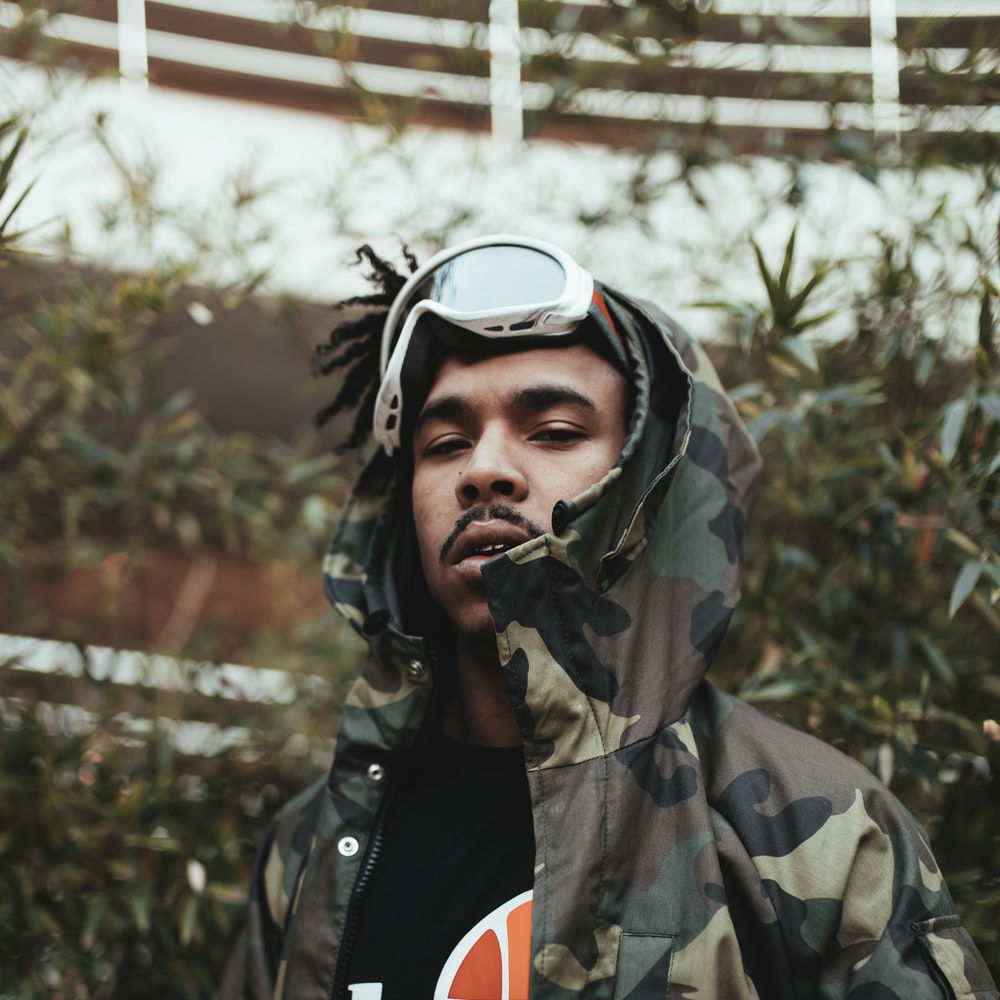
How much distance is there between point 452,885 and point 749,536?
1.30 m

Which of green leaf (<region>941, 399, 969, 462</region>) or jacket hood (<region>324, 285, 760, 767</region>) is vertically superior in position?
green leaf (<region>941, 399, 969, 462</region>)

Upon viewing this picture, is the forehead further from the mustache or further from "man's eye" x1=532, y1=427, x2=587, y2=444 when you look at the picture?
the mustache

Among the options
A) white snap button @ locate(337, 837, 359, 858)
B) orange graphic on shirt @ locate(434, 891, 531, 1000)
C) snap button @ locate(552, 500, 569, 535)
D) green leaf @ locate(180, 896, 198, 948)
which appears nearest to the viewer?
orange graphic on shirt @ locate(434, 891, 531, 1000)

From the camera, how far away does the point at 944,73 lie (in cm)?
185

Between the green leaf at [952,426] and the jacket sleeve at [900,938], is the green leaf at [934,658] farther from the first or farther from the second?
the jacket sleeve at [900,938]

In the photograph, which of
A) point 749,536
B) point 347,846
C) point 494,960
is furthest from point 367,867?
point 749,536

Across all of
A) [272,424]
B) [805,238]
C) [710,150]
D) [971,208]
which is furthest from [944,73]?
[272,424]

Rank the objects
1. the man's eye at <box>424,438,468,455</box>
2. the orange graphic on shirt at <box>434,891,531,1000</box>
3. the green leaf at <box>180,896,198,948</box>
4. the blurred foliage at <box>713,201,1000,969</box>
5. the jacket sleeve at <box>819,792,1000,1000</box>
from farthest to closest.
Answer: the green leaf at <box>180,896,198,948</box>, the blurred foliage at <box>713,201,1000,969</box>, the man's eye at <box>424,438,468,455</box>, the orange graphic on shirt at <box>434,891,531,1000</box>, the jacket sleeve at <box>819,792,1000,1000</box>

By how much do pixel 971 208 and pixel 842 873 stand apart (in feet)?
4.81

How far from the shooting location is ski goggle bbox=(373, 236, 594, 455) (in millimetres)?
1360

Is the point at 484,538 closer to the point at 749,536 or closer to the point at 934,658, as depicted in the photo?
the point at 934,658

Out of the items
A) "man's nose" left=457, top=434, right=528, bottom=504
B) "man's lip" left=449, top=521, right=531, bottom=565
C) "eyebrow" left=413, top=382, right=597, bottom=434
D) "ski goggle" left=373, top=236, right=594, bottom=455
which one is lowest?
"man's lip" left=449, top=521, right=531, bottom=565

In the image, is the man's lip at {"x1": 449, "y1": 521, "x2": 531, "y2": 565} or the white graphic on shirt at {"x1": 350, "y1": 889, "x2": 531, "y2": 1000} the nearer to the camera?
the white graphic on shirt at {"x1": 350, "y1": 889, "x2": 531, "y2": 1000}

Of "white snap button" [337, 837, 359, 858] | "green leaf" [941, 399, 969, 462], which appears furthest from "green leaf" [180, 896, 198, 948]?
"green leaf" [941, 399, 969, 462]
